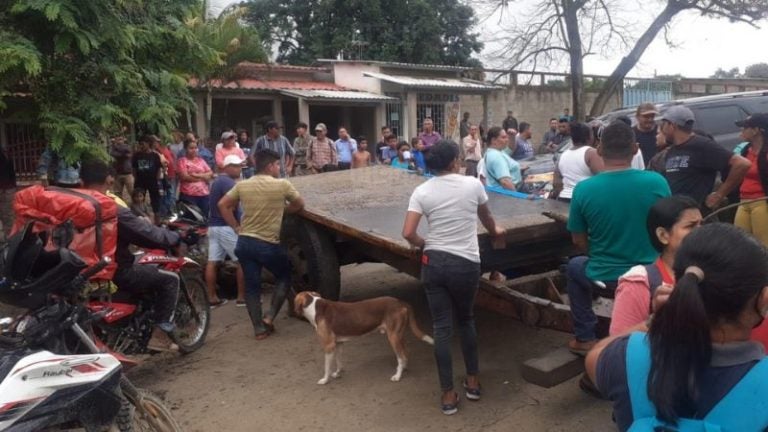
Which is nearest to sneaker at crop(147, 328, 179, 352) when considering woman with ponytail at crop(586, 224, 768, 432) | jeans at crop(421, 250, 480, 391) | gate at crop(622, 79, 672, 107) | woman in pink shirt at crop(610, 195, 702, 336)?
jeans at crop(421, 250, 480, 391)

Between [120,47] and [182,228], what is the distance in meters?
2.00

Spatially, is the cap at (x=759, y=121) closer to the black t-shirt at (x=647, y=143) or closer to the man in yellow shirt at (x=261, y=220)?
the black t-shirt at (x=647, y=143)

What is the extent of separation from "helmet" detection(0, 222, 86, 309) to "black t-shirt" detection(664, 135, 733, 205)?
4.24m

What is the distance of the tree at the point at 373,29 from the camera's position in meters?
29.6

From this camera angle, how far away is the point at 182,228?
7.06 metres

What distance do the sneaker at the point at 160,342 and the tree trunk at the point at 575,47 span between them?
1618cm

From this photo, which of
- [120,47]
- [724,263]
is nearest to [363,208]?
[120,47]

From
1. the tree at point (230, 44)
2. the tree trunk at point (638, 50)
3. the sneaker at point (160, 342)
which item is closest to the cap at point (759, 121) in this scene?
the sneaker at point (160, 342)

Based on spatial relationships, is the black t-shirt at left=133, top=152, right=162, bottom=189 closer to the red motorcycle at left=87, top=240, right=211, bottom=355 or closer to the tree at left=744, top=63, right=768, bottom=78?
the red motorcycle at left=87, top=240, right=211, bottom=355

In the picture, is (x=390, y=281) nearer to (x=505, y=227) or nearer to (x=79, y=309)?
(x=505, y=227)

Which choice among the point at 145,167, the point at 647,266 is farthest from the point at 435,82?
the point at 647,266

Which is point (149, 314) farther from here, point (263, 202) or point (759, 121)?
Result: point (759, 121)

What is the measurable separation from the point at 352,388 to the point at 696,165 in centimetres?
307

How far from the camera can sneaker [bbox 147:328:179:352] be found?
517 cm
